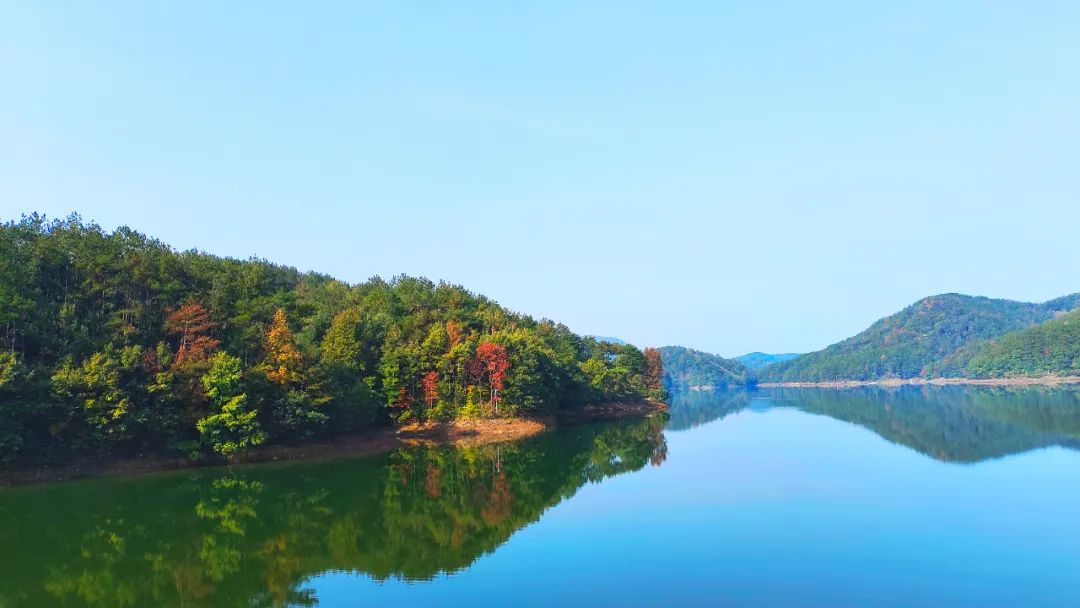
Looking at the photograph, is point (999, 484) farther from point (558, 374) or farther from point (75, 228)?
point (75, 228)

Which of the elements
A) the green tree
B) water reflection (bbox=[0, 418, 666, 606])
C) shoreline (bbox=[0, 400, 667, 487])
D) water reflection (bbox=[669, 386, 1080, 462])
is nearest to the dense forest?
the green tree

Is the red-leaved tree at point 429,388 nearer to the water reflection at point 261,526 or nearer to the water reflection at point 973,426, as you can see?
the water reflection at point 261,526

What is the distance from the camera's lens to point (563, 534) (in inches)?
779

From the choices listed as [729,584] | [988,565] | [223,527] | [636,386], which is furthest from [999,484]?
[636,386]

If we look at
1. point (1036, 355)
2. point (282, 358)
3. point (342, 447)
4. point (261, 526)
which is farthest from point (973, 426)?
point (1036, 355)

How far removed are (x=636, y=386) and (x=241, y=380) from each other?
2408 inches

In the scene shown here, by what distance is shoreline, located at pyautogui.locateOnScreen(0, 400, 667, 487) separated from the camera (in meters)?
31.8

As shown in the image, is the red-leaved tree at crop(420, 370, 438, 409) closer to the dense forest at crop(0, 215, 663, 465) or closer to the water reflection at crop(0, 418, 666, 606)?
the dense forest at crop(0, 215, 663, 465)

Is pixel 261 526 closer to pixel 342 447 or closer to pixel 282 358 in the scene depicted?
pixel 282 358

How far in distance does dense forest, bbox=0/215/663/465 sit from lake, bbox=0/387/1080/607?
10.6ft

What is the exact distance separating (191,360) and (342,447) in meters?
11.3

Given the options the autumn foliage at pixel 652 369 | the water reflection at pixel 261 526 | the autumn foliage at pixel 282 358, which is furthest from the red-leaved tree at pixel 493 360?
the autumn foliage at pixel 652 369

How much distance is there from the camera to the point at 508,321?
71312 millimetres

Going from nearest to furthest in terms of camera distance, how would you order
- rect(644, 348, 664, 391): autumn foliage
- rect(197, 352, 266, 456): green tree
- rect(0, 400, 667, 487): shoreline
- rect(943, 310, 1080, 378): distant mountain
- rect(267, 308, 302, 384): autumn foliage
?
rect(0, 400, 667, 487): shoreline → rect(197, 352, 266, 456): green tree → rect(267, 308, 302, 384): autumn foliage → rect(644, 348, 664, 391): autumn foliage → rect(943, 310, 1080, 378): distant mountain
